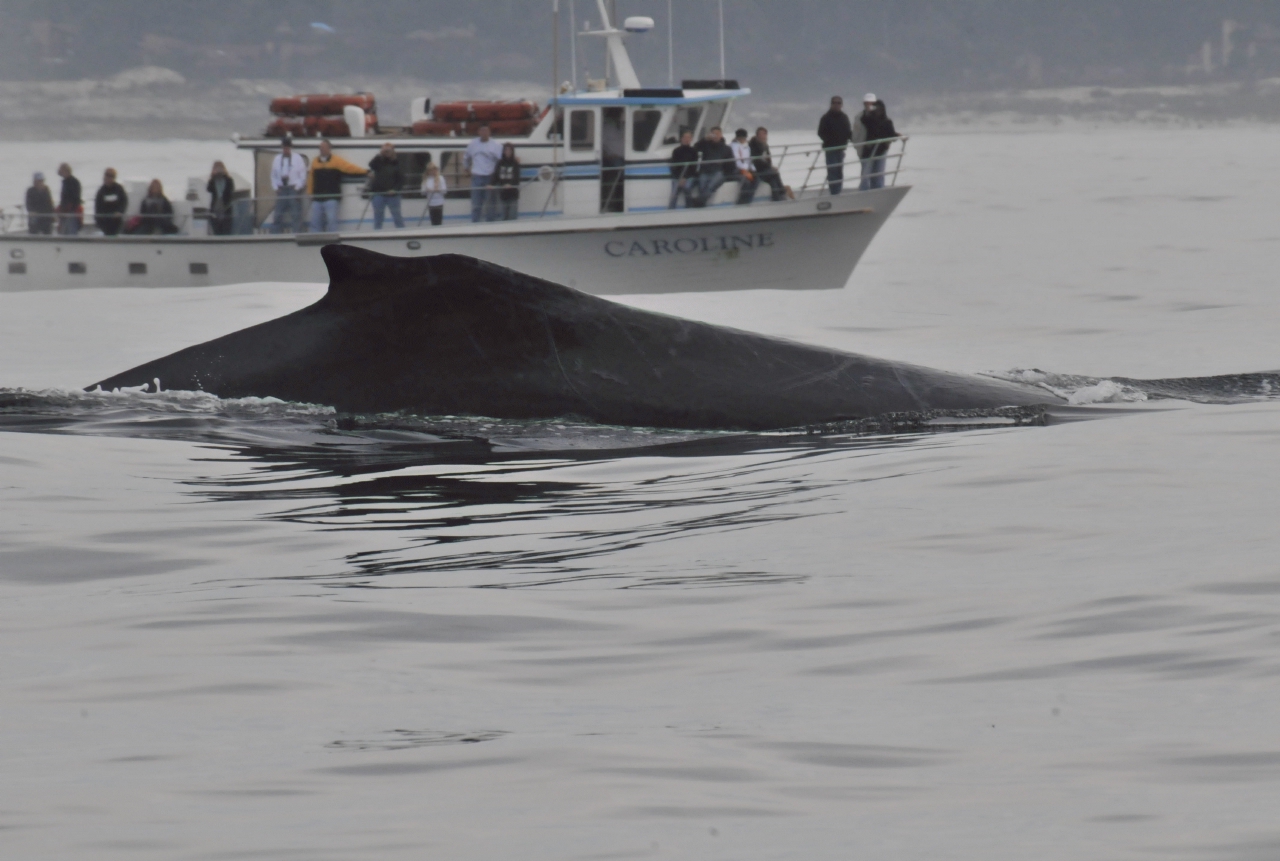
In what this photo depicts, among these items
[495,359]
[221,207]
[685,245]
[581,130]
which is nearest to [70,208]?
[221,207]

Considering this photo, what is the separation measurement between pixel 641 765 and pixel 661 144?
22.1m

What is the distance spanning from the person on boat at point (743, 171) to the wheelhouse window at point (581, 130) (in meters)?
2.04

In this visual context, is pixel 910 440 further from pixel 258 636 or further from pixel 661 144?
pixel 661 144

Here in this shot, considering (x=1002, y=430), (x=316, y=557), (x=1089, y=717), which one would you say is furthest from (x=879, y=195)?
(x=1089, y=717)

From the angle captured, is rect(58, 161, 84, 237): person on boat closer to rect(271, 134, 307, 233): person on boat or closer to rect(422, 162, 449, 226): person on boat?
rect(271, 134, 307, 233): person on boat

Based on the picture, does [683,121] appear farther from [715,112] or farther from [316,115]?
[316,115]

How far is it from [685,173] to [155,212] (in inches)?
313

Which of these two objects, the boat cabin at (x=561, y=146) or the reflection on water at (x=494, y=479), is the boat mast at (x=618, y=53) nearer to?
the boat cabin at (x=561, y=146)

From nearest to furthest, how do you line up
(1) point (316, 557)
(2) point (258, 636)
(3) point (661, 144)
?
(2) point (258, 636), (1) point (316, 557), (3) point (661, 144)

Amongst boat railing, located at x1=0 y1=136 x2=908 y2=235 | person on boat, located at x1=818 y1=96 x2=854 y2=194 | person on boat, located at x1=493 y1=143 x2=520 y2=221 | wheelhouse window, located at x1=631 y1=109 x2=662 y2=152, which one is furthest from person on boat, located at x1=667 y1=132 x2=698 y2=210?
person on boat, located at x1=493 y1=143 x2=520 y2=221

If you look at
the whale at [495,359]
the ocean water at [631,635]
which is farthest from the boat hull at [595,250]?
the whale at [495,359]

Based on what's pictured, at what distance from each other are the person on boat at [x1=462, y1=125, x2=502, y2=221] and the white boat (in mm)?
200

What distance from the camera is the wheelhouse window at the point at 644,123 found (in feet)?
81.8

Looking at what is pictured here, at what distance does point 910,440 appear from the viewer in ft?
28.1
